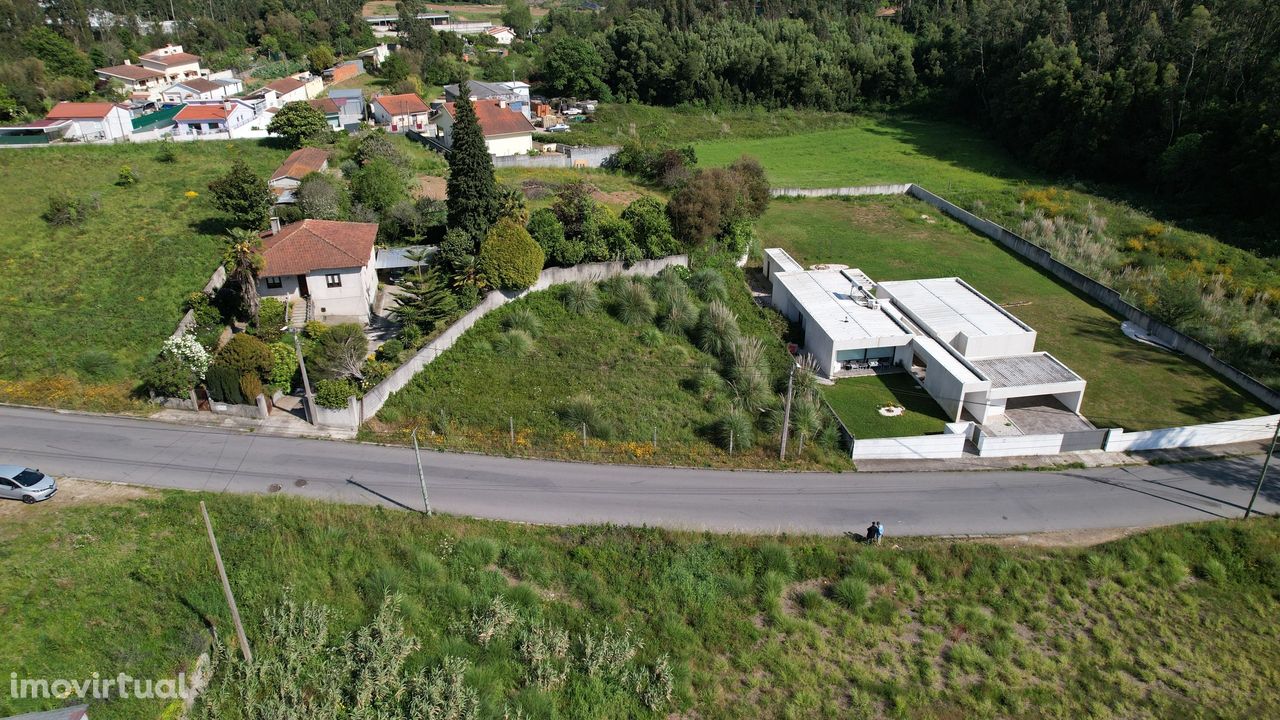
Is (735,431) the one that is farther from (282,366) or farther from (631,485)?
(282,366)

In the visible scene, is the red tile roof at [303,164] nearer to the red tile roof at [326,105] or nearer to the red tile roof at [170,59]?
the red tile roof at [326,105]

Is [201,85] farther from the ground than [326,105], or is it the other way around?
[201,85]

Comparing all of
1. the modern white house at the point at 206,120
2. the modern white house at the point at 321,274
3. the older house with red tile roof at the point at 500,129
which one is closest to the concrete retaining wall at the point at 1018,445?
the modern white house at the point at 321,274

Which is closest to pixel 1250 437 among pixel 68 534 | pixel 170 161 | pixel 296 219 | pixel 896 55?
pixel 68 534

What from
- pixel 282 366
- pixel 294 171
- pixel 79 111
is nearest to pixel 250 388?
pixel 282 366

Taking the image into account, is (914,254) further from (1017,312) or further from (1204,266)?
(1204,266)

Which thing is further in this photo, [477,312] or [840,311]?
[840,311]

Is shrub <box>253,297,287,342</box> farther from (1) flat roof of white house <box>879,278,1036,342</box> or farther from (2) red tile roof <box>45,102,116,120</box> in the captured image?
(2) red tile roof <box>45,102,116,120</box>
